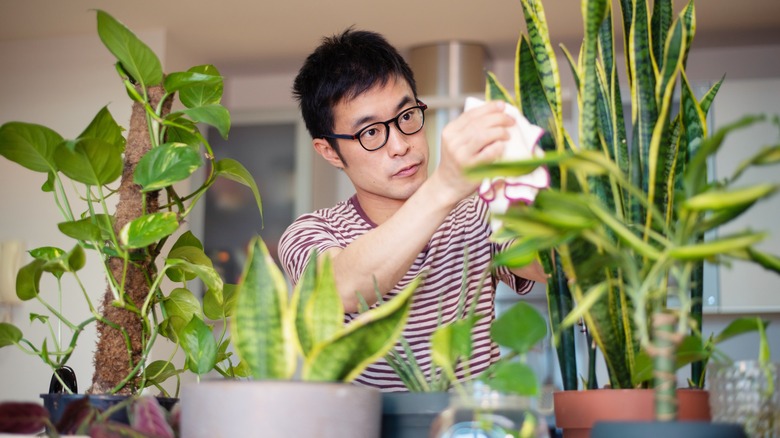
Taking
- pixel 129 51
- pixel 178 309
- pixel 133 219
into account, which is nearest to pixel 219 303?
pixel 178 309

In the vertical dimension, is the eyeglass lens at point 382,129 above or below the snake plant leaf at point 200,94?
above

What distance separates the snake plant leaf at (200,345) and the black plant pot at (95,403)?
0.05m

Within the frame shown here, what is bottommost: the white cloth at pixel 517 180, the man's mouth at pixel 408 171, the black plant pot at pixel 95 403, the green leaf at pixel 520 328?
the black plant pot at pixel 95 403

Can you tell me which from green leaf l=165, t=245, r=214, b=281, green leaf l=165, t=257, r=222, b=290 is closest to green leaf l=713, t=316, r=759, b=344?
green leaf l=165, t=257, r=222, b=290

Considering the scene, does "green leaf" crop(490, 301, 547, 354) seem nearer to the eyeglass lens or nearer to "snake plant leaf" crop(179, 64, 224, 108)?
"snake plant leaf" crop(179, 64, 224, 108)

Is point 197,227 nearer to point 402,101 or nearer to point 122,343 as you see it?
point 402,101

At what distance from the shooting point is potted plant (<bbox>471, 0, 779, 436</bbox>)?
65cm

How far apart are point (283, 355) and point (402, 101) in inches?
40.4

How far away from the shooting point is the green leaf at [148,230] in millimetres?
1028

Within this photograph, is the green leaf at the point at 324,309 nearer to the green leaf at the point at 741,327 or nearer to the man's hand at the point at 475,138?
the man's hand at the point at 475,138

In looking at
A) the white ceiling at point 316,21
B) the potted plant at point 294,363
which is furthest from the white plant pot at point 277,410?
the white ceiling at point 316,21

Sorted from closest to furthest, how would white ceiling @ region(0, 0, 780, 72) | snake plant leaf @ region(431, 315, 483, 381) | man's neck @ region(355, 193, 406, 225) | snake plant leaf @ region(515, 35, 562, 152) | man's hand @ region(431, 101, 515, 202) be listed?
1. snake plant leaf @ region(431, 315, 483, 381)
2. man's hand @ region(431, 101, 515, 202)
3. snake plant leaf @ region(515, 35, 562, 152)
4. man's neck @ region(355, 193, 406, 225)
5. white ceiling @ region(0, 0, 780, 72)

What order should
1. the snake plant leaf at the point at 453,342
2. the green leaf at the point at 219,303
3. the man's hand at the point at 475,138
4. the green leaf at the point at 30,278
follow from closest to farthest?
the snake plant leaf at the point at 453,342 → the man's hand at the point at 475,138 → the green leaf at the point at 30,278 → the green leaf at the point at 219,303

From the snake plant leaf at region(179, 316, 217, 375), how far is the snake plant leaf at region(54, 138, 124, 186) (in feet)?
0.70
